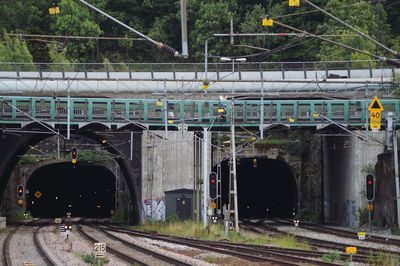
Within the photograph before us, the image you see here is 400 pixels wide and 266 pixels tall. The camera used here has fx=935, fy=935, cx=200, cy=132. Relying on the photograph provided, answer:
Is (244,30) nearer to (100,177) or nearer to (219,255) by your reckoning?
(100,177)

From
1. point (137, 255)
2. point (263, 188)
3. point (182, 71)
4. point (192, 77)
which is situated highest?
point (182, 71)

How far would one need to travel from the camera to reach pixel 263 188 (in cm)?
9812

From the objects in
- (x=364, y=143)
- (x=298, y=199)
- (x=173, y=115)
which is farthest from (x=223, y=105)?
(x=298, y=199)

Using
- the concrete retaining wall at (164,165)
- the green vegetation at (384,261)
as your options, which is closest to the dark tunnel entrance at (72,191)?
the concrete retaining wall at (164,165)

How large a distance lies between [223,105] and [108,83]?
1844 centimetres

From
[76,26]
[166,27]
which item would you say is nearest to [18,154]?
[76,26]

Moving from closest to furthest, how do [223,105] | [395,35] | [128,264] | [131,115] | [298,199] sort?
1. [128,264]
2. [223,105]
3. [131,115]
4. [298,199]
5. [395,35]

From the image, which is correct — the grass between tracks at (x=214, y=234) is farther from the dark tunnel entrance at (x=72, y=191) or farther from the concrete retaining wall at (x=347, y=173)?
the dark tunnel entrance at (x=72, y=191)

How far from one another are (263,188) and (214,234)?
4821 centimetres

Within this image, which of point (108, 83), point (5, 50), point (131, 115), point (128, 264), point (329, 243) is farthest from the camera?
point (5, 50)

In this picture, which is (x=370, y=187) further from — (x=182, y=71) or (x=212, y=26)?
(x=212, y=26)

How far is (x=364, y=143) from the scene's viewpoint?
6425cm

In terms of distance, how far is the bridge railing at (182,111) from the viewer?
6216 cm

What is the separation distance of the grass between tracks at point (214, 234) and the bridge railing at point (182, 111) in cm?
710
